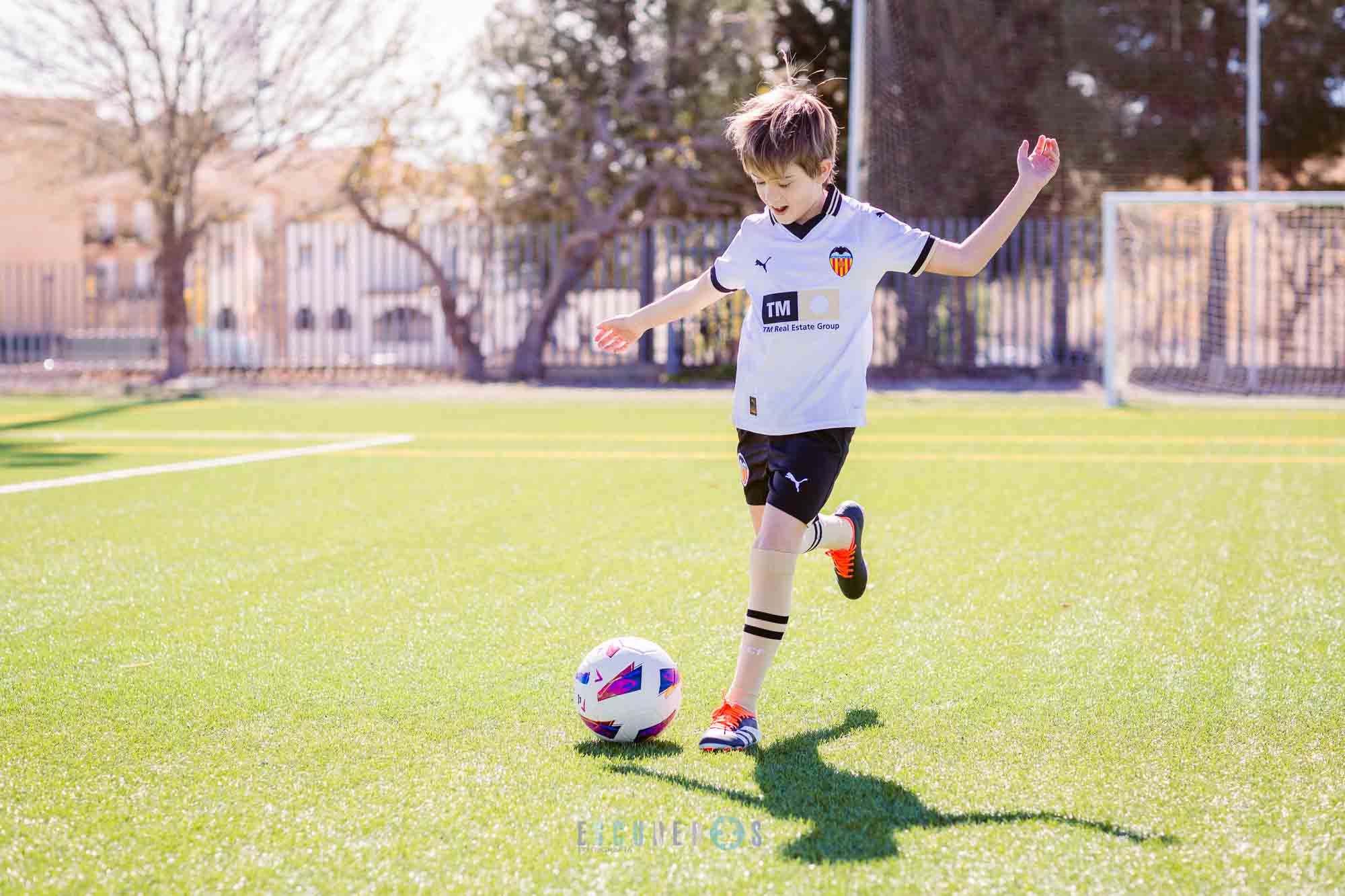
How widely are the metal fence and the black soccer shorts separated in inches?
649

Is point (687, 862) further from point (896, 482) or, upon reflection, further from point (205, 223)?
point (205, 223)

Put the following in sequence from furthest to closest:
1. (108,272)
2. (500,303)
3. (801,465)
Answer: (108,272), (500,303), (801,465)

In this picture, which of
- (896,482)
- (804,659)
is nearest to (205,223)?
(896,482)

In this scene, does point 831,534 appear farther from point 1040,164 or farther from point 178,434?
point 178,434

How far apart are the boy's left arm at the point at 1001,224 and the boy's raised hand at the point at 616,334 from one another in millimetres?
903

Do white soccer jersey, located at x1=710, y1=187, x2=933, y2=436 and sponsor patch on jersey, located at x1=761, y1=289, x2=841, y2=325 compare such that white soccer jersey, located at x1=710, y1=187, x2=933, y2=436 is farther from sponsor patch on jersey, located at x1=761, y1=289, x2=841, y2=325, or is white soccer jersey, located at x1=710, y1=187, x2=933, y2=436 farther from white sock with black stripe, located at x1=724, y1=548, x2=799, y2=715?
white sock with black stripe, located at x1=724, y1=548, x2=799, y2=715

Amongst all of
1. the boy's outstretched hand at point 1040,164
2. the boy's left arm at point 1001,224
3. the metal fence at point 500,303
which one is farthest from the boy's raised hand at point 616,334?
the metal fence at point 500,303

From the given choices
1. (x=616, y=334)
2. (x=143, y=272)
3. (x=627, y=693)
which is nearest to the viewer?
(x=627, y=693)

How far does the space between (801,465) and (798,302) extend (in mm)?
454

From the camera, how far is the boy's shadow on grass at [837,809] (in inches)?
92.2

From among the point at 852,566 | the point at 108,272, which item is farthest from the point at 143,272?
the point at 852,566

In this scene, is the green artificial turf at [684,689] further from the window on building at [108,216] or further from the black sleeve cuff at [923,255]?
the window on building at [108,216]

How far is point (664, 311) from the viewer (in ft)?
12.2

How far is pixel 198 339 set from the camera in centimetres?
2241
